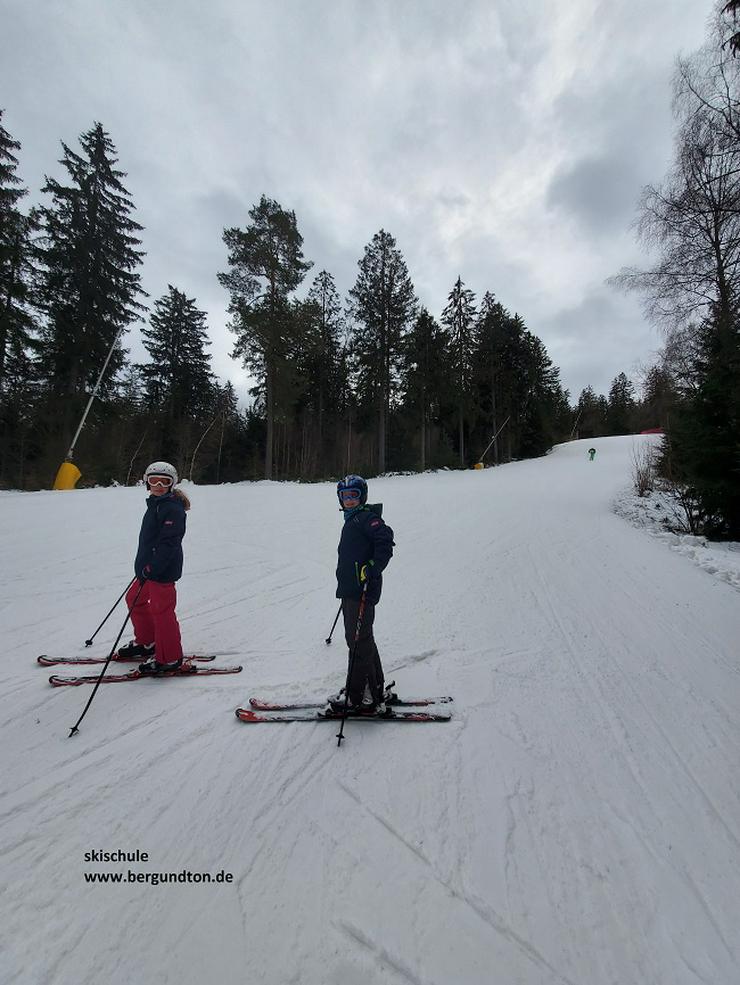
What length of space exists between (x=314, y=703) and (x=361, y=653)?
67 centimetres

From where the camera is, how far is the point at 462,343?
3453 cm

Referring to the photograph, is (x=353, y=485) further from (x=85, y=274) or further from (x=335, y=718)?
(x=85, y=274)

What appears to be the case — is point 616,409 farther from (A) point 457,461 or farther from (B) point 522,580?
(B) point 522,580

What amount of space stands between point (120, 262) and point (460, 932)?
27.3m

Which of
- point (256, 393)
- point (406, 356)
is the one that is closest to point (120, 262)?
point (256, 393)

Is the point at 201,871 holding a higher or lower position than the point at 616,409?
lower

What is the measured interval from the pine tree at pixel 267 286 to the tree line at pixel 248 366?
8 centimetres

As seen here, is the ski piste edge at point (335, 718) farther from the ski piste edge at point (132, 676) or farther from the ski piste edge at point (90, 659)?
the ski piste edge at point (90, 659)

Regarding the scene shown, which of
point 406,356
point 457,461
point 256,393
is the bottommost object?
point 457,461

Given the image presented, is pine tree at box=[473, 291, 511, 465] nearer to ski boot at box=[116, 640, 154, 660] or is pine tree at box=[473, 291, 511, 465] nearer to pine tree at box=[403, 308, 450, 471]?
pine tree at box=[403, 308, 450, 471]

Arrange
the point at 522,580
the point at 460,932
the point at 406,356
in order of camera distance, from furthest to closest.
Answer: the point at 406,356
the point at 522,580
the point at 460,932

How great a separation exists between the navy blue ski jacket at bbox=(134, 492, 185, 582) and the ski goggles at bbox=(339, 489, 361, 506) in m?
1.58

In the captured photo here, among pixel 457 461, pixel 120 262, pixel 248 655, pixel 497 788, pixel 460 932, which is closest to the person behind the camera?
pixel 460 932

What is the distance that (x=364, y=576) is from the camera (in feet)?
10.8
